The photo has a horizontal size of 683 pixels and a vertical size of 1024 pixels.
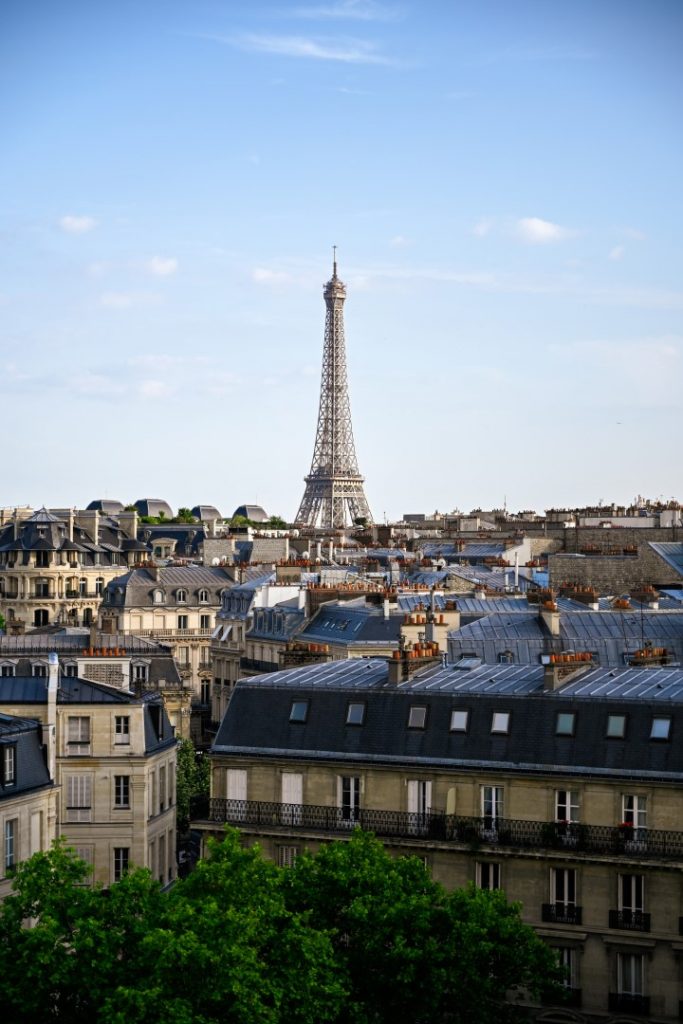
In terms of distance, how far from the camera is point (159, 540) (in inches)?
4963

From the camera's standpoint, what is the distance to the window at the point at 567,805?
104 ft

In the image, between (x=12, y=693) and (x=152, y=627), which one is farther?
(x=152, y=627)

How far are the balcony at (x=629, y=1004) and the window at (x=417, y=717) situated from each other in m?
5.74

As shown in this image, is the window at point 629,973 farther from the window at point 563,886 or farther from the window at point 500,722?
the window at point 500,722

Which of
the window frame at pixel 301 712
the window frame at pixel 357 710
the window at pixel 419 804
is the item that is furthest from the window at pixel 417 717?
the window frame at pixel 301 712

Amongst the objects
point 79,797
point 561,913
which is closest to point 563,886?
point 561,913

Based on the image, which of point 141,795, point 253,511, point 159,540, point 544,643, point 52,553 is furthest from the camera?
point 253,511

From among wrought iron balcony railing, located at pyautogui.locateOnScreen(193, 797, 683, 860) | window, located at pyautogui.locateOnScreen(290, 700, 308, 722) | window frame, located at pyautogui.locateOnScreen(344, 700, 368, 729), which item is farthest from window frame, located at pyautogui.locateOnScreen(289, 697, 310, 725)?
wrought iron balcony railing, located at pyautogui.locateOnScreen(193, 797, 683, 860)

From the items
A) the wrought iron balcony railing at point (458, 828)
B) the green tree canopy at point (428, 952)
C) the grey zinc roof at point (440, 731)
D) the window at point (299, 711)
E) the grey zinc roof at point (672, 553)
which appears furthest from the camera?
the grey zinc roof at point (672, 553)

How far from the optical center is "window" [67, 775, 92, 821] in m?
38.5

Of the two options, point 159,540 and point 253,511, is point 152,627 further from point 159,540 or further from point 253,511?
point 253,511

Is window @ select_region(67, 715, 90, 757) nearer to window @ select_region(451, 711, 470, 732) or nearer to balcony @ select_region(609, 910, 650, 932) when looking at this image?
window @ select_region(451, 711, 470, 732)

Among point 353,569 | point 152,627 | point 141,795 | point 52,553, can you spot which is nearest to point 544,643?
point 141,795

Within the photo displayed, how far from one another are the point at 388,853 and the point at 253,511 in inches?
5973
